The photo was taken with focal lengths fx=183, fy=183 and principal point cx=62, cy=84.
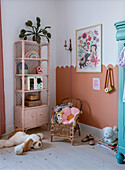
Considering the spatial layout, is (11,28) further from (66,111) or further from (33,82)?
(66,111)

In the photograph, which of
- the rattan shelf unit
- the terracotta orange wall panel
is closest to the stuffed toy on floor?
the rattan shelf unit

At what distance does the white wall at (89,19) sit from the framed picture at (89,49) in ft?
0.29

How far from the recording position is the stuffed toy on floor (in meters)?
2.56

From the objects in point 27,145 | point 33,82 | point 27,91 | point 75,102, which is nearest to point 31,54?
point 33,82

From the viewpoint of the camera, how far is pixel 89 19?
3.25 meters

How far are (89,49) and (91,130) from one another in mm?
1466

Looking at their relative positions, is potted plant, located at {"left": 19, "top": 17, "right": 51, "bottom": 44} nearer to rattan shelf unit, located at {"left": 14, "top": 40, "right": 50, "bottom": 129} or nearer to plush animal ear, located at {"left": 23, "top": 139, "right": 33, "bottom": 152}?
rattan shelf unit, located at {"left": 14, "top": 40, "right": 50, "bottom": 129}

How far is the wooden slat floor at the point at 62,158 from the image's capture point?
2.20m

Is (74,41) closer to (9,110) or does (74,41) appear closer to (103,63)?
(103,63)

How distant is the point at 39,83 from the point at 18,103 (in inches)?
21.8

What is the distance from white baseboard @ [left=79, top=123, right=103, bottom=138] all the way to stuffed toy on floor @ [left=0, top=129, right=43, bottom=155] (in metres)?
1.00

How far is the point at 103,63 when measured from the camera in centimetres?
308

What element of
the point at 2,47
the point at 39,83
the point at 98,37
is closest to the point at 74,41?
the point at 98,37

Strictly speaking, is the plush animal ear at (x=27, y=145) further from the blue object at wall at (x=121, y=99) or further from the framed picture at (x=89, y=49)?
the framed picture at (x=89, y=49)
